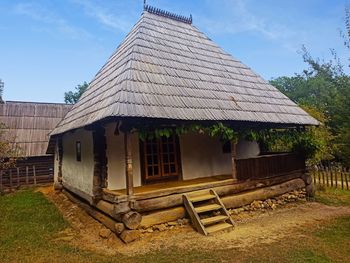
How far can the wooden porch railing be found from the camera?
8.28 m

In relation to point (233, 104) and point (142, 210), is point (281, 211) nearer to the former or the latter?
point (233, 104)

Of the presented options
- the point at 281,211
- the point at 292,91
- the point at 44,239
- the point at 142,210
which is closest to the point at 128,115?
the point at 142,210

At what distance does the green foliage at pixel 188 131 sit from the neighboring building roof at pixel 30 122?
11.5 m

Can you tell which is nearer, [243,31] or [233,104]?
[233,104]

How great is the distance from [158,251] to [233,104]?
5.03 m

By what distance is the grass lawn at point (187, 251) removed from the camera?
496cm

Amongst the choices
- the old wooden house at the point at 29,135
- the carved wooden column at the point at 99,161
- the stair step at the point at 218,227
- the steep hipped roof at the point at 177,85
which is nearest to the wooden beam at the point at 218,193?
the stair step at the point at 218,227

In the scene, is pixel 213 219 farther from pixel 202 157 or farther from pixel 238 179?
pixel 202 157

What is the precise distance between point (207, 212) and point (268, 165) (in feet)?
10.3

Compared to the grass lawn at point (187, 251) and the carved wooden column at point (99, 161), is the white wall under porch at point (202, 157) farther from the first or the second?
the grass lawn at point (187, 251)

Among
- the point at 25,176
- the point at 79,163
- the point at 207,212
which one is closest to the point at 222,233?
the point at 207,212

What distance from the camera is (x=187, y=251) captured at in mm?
5336

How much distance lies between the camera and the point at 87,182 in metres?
8.45

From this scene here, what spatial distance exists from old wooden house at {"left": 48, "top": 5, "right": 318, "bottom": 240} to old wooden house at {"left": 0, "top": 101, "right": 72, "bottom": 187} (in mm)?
5332
